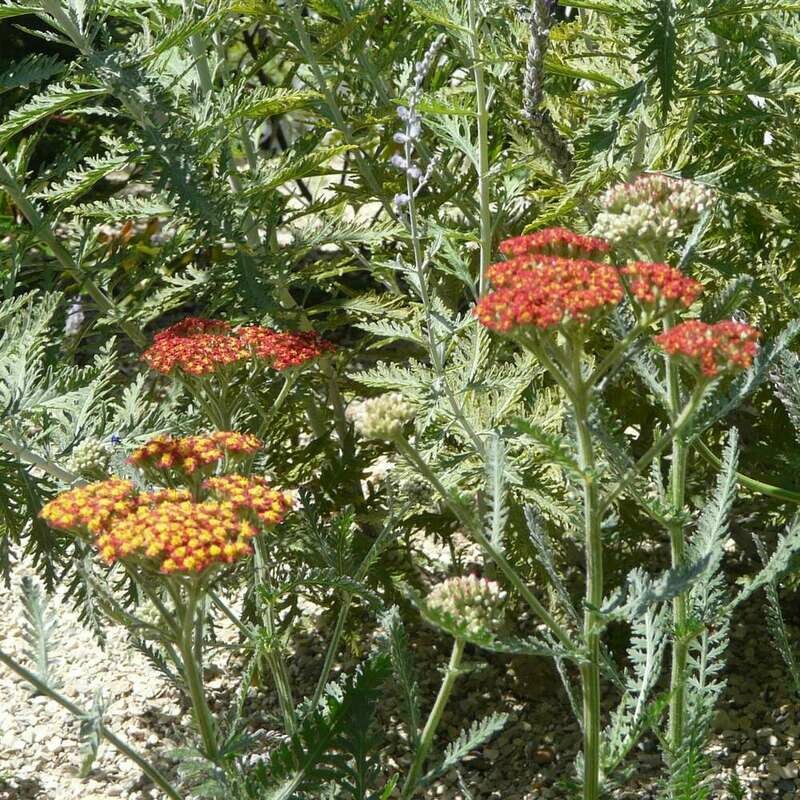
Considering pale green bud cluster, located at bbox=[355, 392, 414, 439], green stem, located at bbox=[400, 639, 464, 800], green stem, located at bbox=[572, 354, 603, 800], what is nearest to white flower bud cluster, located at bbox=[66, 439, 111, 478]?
pale green bud cluster, located at bbox=[355, 392, 414, 439]

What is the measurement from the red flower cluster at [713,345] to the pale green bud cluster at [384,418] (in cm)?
38

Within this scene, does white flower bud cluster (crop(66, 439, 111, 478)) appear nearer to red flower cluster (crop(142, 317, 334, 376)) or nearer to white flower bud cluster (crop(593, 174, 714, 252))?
red flower cluster (crop(142, 317, 334, 376))

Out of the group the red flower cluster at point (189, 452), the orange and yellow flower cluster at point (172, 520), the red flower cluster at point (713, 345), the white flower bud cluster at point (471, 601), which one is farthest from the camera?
the red flower cluster at point (189, 452)

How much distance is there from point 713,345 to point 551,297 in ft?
0.72

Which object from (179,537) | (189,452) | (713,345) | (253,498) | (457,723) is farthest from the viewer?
(457,723)

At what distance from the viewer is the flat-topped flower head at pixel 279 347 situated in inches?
83.2

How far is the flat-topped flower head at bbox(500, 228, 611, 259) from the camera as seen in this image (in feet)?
5.81

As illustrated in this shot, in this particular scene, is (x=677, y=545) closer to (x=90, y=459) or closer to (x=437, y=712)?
(x=437, y=712)

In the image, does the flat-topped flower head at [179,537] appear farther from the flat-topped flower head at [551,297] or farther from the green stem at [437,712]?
the flat-topped flower head at [551,297]

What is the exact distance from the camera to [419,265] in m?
2.29

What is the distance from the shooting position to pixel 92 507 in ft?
5.60

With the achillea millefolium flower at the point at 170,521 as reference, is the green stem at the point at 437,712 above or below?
below

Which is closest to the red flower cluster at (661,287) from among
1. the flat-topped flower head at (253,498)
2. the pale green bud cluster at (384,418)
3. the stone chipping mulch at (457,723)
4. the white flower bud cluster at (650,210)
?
the white flower bud cluster at (650,210)

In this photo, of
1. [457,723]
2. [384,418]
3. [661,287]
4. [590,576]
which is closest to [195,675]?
[384,418]
